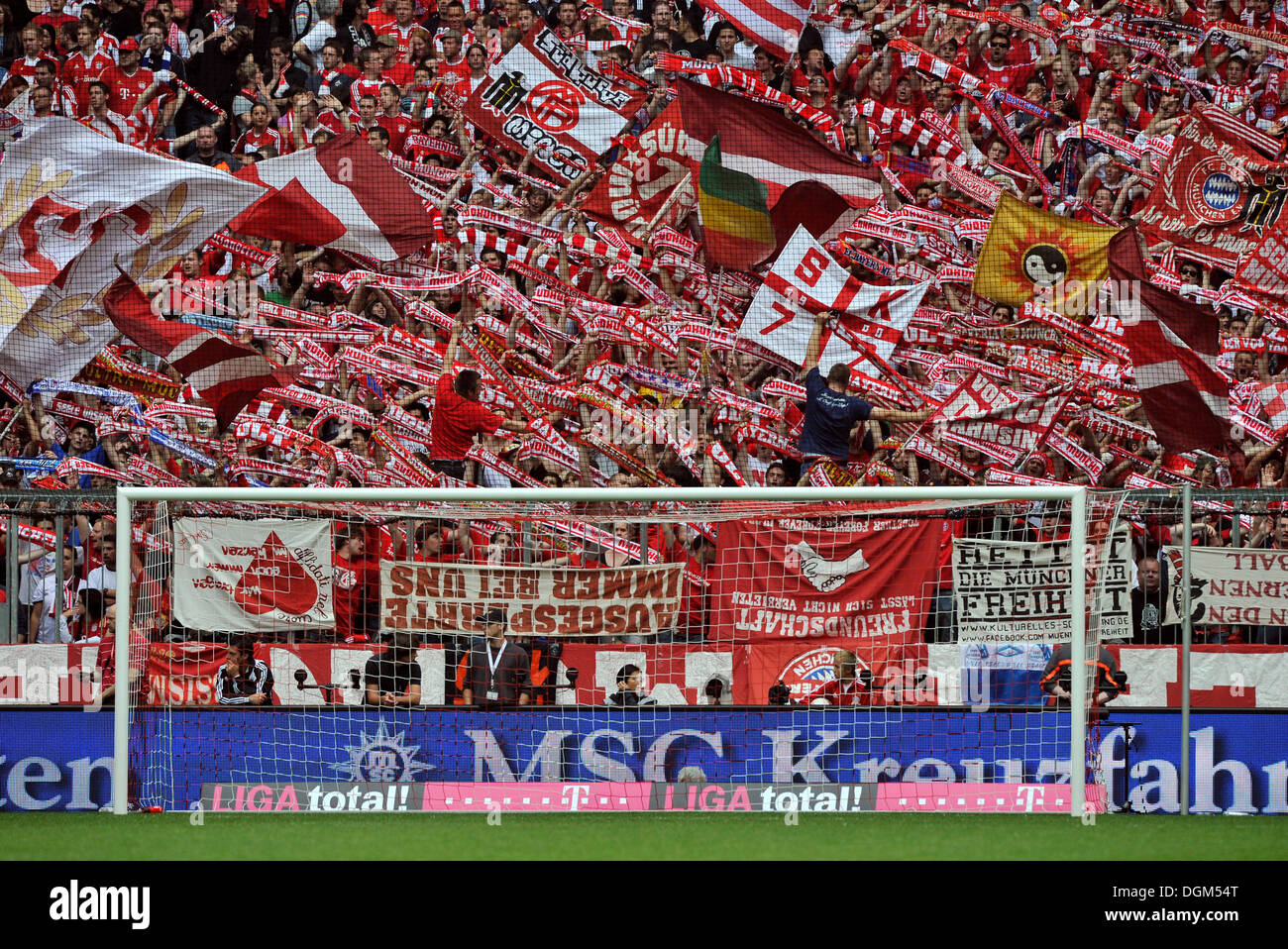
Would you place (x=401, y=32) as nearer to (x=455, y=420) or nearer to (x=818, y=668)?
(x=455, y=420)

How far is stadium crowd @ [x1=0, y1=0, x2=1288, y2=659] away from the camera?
42.9 ft

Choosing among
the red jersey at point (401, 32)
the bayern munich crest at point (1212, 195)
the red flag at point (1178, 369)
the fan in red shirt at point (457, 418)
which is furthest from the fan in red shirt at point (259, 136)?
the bayern munich crest at point (1212, 195)

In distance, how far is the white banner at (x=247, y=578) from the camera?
9844mm

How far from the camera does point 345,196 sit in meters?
13.5

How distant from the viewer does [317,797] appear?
29.6 ft

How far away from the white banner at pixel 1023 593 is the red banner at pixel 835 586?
0.28 meters

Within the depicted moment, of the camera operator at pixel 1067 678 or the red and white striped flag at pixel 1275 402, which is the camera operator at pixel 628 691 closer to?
the camera operator at pixel 1067 678

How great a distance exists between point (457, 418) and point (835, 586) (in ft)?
14.5

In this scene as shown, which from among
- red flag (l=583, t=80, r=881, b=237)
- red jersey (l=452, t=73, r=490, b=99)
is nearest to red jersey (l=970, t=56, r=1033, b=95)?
red flag (l=583, t=80, r=881, b=237)

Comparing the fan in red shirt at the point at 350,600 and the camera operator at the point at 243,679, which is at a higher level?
the fan in red shirt at the point at 350,600

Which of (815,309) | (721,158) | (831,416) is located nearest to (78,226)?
(721,158)

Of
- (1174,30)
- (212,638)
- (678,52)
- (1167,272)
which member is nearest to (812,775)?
(212,638)

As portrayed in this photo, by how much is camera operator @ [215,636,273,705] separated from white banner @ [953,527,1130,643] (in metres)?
4.92

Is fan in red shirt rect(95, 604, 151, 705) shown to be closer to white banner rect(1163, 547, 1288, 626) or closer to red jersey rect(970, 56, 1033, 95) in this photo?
white banner rect(1163, 547, 1288, 626)
